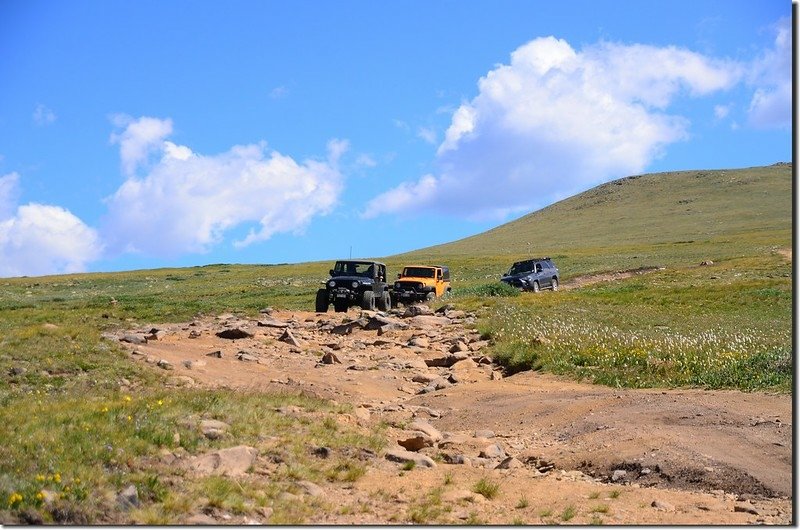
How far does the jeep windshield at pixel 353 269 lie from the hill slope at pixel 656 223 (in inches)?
1311

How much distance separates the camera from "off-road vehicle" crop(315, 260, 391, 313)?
31219mm

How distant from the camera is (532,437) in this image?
11.5 meters

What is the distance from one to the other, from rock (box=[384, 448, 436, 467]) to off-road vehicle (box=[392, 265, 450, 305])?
26179 millimetres

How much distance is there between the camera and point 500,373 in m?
17.8

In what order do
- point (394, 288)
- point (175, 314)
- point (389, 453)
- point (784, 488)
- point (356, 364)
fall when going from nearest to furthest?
point (784, 488)
point (389, 453)
point (356, 364)
point (175, 314)
point (394, 288)

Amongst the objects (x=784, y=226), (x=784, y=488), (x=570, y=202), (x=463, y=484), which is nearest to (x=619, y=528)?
(x=463, y=484)

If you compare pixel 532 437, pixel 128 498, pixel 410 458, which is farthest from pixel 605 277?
pixel 128 498

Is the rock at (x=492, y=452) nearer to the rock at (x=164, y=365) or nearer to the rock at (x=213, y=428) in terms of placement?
the rock at (x=213, y=428)

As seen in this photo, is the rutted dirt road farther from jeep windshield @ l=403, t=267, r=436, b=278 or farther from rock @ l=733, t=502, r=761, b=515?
jeep windshield @ l=403, t=267, r=436, b=278

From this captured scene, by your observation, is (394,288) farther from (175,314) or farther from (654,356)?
(654,356)

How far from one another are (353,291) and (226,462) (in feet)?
75.8

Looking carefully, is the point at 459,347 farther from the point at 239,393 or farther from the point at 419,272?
the point at 419,272

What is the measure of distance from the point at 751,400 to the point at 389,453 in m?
6.39

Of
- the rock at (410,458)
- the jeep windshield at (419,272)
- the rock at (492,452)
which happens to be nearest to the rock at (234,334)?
the rock at (492,452)
